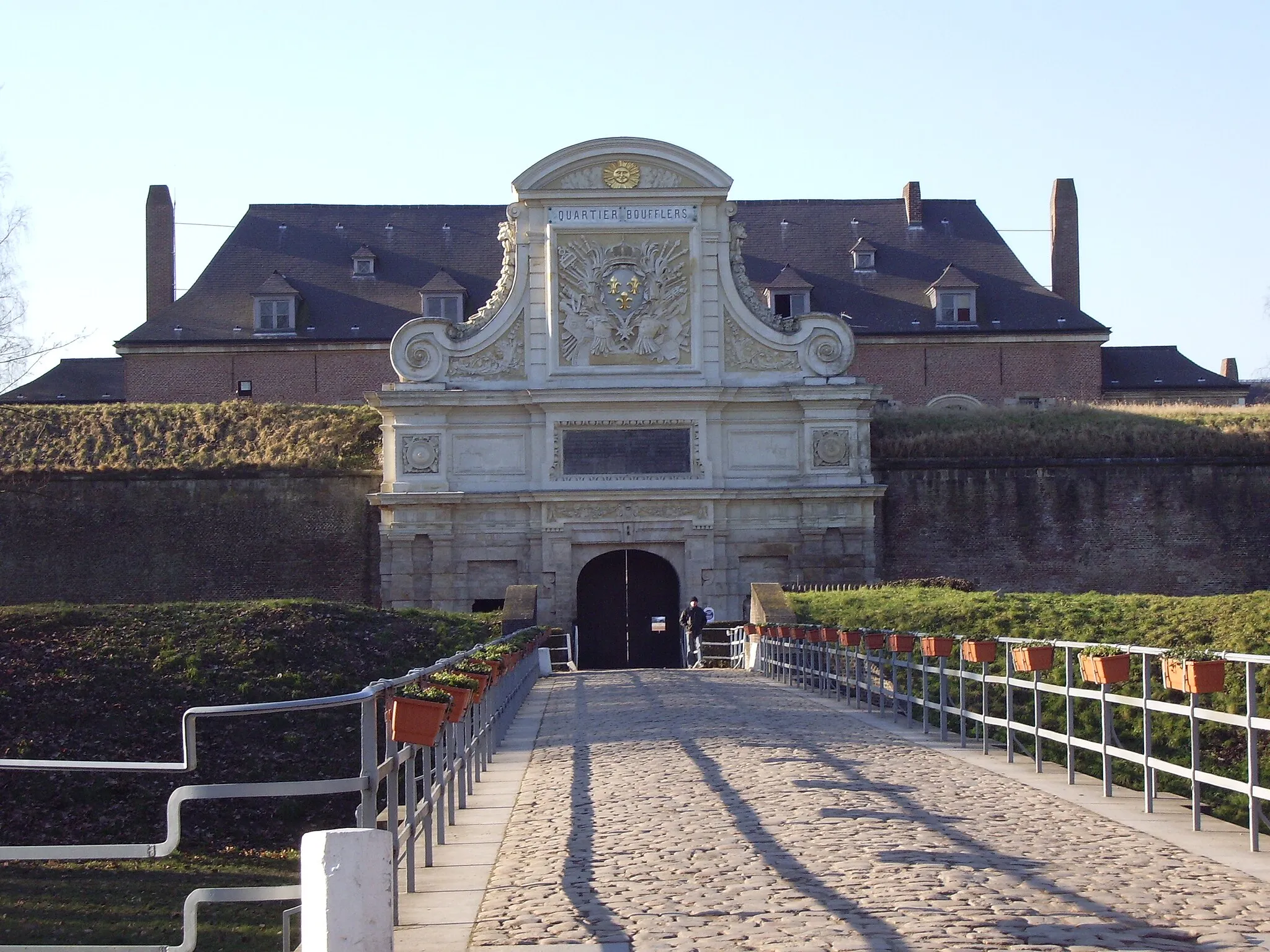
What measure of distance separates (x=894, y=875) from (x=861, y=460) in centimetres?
2836

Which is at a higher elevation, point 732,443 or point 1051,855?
point 732,443

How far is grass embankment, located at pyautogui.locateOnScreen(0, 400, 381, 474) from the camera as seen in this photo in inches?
1475

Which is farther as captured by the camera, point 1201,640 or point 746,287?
point 746,287

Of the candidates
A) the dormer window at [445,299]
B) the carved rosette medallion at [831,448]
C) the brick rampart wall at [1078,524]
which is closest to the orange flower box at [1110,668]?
the carved rosette medallion at [831,448]

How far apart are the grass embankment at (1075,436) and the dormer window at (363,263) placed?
58.0ft

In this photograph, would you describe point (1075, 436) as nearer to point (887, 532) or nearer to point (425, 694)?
point (887, 532)

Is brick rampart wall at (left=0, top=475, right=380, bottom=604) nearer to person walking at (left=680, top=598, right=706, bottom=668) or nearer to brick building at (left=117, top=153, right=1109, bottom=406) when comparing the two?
person walking at (left=680, top=598, right=706, bottom=668)

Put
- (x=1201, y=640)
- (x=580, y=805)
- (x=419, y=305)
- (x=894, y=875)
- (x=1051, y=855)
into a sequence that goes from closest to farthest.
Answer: (x=894, y=875) < (x=1051, y=855) < (x=580, y=805) < (x=1201, y=640) < (x=419, y=305)

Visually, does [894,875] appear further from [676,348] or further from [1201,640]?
[676,348]

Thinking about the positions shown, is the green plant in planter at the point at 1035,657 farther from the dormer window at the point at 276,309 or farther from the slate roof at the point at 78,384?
the slate roof at the point at 78,384

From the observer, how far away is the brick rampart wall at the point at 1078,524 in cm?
3706

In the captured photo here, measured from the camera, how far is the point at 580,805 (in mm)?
11188

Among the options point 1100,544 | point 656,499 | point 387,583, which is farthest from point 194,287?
point 1100,544

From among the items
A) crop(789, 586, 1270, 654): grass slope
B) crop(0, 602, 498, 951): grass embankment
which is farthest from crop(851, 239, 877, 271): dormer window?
crop(0, 602, 498, 951): grass embankment
